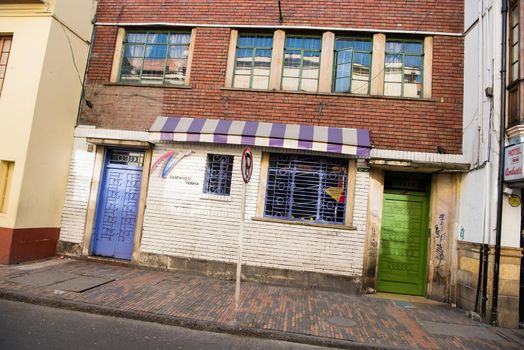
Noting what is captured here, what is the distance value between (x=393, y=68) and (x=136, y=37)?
706 centimetres

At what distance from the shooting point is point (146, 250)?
8359mm

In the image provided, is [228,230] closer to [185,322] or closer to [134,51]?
[185,322]

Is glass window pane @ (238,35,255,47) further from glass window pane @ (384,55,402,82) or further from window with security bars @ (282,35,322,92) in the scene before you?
glass window pane @ (384,55,402,82)

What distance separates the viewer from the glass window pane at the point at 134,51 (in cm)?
930

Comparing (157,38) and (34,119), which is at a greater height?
(157,38)

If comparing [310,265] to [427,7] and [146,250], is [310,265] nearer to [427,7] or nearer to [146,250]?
[146,250]

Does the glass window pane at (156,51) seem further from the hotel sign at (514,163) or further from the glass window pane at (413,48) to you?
the hotel sign at (514,163)

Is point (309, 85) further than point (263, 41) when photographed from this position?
No

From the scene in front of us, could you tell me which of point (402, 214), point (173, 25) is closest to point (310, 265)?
point (402, 214)

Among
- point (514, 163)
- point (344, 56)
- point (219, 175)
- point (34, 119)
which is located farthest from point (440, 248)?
point (34, 119)

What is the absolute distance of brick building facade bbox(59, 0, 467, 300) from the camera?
7789mm

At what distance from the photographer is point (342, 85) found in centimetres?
847

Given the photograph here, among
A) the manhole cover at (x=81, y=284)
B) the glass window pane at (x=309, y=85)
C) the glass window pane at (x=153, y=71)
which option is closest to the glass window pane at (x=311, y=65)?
the glass window pane at (x=309, y=85)

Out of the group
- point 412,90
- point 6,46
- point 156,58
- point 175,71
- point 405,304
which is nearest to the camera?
point 405,304
